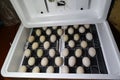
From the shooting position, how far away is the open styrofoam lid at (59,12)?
785 millimetres

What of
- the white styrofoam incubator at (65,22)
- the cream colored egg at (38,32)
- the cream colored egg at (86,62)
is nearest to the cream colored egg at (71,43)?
the white styrofoam incubator at (65,22)

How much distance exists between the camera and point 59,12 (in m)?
0.85

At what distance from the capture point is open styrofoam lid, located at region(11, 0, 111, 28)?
0.78 meters

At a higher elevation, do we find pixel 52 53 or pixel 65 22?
pixel 65 22

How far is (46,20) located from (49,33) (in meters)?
0.12

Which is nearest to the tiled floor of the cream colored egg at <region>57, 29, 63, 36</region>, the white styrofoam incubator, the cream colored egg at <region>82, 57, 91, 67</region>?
the white styrofoam incubator

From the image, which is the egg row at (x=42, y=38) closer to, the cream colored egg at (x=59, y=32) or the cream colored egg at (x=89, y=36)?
the cream colored egg at (x=59, y=32)

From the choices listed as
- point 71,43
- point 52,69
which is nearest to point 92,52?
point 71,43

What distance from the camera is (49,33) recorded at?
947 mm

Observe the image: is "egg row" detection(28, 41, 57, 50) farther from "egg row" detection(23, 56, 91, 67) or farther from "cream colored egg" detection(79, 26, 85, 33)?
"cream colored egg" detection(79, 26, 85, 33)

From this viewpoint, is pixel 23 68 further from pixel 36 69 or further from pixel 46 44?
pixel 46 44

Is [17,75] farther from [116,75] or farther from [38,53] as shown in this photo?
[116,75]

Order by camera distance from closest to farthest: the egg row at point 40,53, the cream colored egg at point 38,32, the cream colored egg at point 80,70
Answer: the cream colored egg at point 80,70, the egg row at point 40,53, the cream colored egg at point 38,32

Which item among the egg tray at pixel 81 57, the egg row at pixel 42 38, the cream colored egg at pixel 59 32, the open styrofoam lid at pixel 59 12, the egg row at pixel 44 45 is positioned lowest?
the egg tray at pixel 81 57
